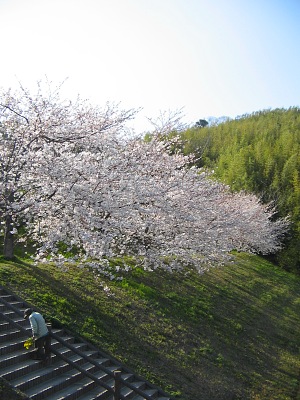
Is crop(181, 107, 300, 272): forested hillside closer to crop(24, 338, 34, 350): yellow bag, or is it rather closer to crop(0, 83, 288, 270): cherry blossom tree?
crop(0, 83, 288, 270): cherry blossom tree

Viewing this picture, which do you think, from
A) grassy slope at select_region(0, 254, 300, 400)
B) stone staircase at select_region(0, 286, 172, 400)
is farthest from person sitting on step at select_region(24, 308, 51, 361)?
grassy slope at select_region(0, 254, 300, 400)

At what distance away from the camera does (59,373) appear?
8.53 metres

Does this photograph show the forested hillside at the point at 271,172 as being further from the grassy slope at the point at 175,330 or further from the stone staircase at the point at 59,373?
the stone staircase at the point at 59,373

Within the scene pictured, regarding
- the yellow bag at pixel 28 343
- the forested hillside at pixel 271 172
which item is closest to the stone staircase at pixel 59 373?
the yellow bag at pixel 28 343

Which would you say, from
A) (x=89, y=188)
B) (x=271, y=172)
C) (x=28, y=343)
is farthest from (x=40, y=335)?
(x=271, y=172)

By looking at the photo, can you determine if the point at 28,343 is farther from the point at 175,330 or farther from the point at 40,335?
the point at 175,330

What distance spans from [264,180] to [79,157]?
120ft

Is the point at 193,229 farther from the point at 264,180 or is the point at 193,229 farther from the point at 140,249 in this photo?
the point at 264,180

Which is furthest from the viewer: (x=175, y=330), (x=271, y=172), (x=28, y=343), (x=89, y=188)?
(x=271, y=172)

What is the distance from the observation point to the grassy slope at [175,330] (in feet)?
35.7

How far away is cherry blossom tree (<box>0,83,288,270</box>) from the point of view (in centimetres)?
1053

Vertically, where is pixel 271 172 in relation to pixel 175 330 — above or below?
above

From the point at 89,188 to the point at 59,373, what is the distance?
451 cm

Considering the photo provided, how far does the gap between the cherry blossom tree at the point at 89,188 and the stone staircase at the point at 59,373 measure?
2435 mm
